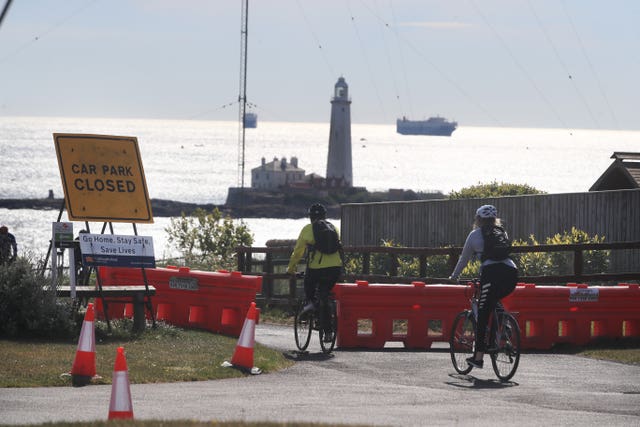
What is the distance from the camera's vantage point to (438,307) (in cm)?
1680

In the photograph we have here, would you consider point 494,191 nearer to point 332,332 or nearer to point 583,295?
point 583,295

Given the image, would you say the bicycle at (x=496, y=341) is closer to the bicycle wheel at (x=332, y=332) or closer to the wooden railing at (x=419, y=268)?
the bicycle wheel at (x=332, y=332)

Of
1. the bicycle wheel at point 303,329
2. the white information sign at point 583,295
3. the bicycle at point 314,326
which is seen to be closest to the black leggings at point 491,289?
the bicycle at point 314,326

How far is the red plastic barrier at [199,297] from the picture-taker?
1688cm

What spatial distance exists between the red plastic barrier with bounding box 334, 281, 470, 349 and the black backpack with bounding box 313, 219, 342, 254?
1.07 m

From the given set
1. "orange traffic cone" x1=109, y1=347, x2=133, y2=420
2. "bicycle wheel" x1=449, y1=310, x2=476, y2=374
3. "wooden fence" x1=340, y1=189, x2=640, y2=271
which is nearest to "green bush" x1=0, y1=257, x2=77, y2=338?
"bicycle wheel" x1=449, y1=310, x2=476, y2=374

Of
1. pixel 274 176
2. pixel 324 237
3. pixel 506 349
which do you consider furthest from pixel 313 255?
pixel 274 176

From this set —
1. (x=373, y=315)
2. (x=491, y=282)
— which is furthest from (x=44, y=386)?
(x=373, y=315)

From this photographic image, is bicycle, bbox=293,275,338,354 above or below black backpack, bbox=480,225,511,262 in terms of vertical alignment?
below

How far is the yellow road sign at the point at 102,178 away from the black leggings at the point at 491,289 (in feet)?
A: 18.2

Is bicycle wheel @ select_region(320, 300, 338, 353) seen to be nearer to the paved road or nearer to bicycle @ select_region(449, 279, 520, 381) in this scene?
the paved road

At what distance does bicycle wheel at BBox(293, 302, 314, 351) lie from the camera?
1584 cm

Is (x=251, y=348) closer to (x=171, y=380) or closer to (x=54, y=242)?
(x=171, y=380)

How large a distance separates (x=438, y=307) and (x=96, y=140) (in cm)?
518
